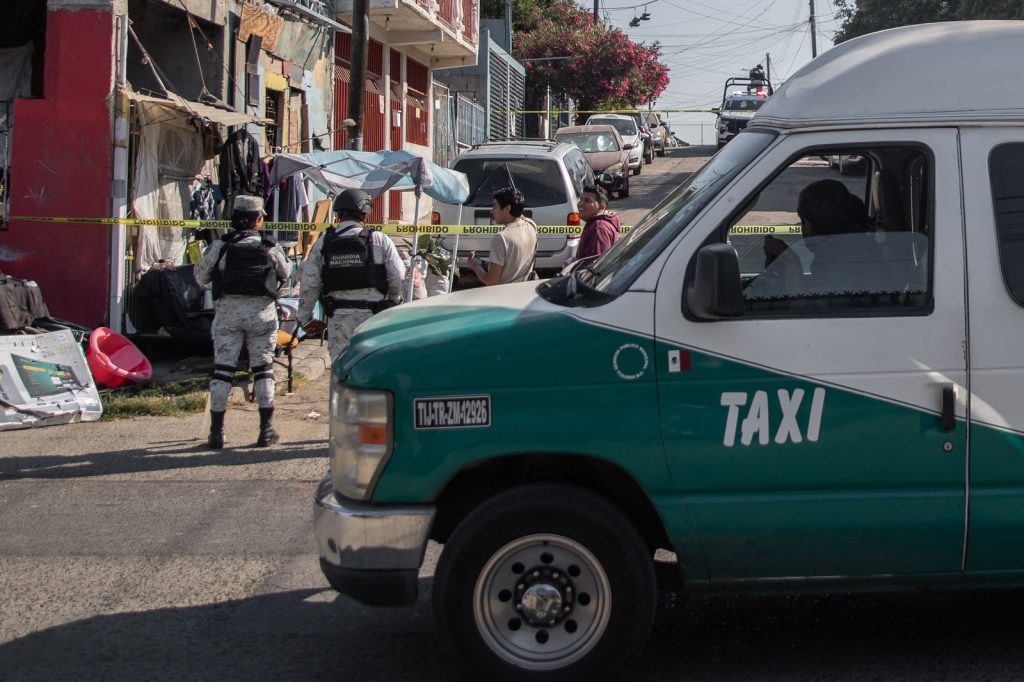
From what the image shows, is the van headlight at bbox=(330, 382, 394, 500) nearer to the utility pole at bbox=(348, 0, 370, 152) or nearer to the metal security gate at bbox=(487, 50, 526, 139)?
the utility pole at bbox=(348, 0, 370, 152)

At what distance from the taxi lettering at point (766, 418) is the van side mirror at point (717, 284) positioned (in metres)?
0.31

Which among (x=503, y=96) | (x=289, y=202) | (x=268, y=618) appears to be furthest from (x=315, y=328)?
(x=503, y=96)

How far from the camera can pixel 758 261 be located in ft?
14.9

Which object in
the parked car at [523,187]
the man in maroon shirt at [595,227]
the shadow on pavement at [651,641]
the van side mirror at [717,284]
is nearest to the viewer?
the van side mirror at [717,284]

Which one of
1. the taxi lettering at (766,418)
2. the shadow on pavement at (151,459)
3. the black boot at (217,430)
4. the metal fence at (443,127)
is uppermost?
the metal fence at (443,127)

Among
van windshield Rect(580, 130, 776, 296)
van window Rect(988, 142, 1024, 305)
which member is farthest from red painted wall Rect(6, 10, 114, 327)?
van window Rect(988, 142, 1024, 305)

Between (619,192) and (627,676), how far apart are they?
25.9m

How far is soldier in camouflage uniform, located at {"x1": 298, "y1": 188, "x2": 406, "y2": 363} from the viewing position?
8.49 m

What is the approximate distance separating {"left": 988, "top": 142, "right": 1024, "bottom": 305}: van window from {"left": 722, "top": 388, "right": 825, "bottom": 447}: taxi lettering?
2.73ft

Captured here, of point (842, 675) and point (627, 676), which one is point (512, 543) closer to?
point (627, 676)

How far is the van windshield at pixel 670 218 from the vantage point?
4465 mm

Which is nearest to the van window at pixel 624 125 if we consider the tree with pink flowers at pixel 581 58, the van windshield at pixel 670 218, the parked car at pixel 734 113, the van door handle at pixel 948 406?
the parked car at pixel 734 113

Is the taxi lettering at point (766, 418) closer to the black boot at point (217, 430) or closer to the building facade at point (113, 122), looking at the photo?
the black boot at point (217, 430)

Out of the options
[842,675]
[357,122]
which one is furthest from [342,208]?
[357,122]
